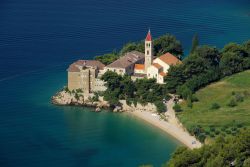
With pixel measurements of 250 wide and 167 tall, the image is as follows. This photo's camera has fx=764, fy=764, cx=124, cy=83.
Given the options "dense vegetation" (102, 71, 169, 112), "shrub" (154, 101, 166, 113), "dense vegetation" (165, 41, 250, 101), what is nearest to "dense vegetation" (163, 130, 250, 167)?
"shrub" (154, 101, 166, 113)

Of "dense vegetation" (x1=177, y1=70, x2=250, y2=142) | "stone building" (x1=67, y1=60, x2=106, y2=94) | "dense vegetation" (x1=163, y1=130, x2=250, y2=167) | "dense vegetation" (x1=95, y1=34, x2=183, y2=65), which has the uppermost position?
"dense vegetation" (x1=95, y1=34, x2=183, y2=65)

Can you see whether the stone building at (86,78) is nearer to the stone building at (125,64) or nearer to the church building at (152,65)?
the stone building at (125,64)

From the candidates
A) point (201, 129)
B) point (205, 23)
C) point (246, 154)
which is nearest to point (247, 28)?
point (205, 23)

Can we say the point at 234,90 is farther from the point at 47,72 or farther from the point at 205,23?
the point at 205,23

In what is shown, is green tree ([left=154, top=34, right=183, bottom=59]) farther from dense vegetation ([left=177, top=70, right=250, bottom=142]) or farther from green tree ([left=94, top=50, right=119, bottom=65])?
dense vegetation ([left=177, top=70, right=250, bottom=142])

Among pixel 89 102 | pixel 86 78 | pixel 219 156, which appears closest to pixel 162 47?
pixel 86 78

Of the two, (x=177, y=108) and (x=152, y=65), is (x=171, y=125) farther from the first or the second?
(x=152, y=65)

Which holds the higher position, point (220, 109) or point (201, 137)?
point (220, 109)
